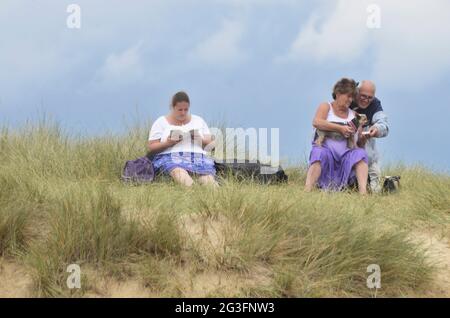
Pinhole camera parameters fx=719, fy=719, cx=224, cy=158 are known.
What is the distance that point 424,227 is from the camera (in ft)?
24.3

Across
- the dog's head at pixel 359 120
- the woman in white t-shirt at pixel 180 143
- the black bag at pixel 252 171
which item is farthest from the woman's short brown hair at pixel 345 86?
the woman in white t-shirt at pixel 180 143

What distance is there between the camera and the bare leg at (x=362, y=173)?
30.2 feet

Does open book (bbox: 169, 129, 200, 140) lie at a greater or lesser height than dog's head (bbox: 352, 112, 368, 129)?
lesser

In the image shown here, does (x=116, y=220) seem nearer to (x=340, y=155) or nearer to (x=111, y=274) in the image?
(x=111, y=274)

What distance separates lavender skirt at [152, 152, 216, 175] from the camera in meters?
9.32

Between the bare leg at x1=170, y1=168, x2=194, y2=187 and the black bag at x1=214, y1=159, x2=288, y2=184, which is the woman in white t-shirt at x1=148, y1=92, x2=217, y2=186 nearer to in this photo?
the bare leg at x1=170, y1=168, x2=194, y2=187

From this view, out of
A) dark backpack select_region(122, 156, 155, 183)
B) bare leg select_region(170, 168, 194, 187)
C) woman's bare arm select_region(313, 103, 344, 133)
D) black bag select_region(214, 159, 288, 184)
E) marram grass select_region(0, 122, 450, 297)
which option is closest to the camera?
marram grass select_region(0, 122, 450, 297)

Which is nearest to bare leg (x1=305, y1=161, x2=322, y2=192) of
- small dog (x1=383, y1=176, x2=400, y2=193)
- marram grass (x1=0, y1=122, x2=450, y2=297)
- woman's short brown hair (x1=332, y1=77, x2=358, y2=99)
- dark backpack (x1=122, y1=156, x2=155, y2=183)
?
woman's short brown hair (x1=332, y1=77, x2=358, y2=99)

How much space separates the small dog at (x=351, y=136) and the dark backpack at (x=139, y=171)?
2185 mm

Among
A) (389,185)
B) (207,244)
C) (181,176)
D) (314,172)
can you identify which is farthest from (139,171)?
(207,244)

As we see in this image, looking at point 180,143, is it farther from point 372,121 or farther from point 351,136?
point 372,121
